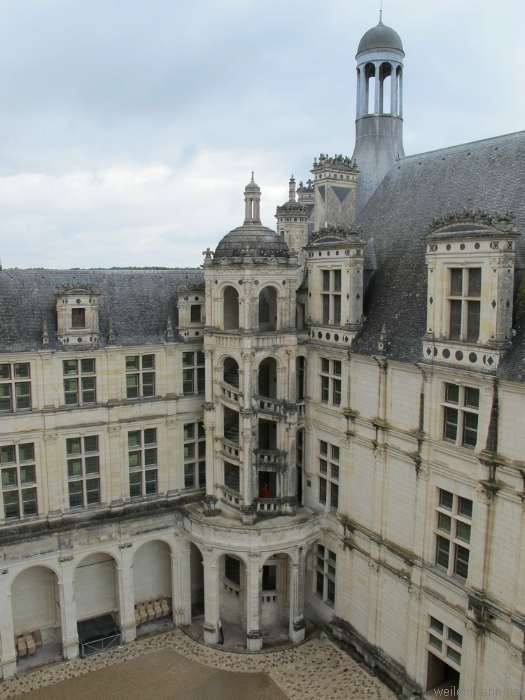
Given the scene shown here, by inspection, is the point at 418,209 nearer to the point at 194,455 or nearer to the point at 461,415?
the point at 461,415

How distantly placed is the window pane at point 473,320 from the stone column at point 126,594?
17165 mm

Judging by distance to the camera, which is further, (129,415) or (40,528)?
(129,415)

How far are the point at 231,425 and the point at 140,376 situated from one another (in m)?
5.06

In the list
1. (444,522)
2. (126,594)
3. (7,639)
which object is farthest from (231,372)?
(7,639)

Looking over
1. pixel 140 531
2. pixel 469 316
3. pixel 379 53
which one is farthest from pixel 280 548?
pixel 379 53

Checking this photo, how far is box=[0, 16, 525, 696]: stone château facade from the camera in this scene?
20.3 m

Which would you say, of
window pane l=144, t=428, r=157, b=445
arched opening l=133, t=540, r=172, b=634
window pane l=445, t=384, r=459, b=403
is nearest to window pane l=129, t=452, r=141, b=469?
window pane l=144, t=428, r=157, b=445

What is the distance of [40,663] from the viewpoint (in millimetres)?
25812

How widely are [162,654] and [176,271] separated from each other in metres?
17.6

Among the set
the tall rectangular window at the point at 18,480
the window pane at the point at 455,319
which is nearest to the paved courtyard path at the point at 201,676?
the tall rectangular window at the point at 18,480

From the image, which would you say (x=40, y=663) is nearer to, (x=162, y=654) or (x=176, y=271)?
(x=162, y=654)

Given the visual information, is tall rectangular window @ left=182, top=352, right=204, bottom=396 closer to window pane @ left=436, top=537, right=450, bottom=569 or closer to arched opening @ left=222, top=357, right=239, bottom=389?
arched opening @ left=222, top=357, right=239, bottom=389

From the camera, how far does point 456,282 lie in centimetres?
2012

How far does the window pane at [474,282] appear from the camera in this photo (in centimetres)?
1939
